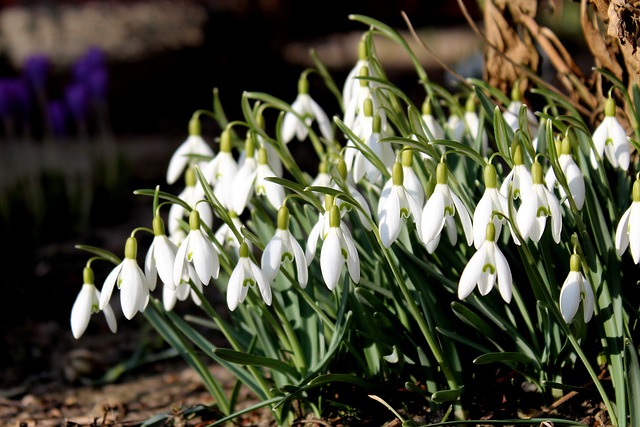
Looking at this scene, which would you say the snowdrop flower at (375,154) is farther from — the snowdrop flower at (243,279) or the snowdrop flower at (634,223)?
the snowdrop flower at (634,223)

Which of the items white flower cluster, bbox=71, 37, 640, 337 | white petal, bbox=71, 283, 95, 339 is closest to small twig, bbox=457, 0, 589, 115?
white flower cluster, bbox=71, 37, 640, 337

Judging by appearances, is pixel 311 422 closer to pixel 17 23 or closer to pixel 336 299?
pixel 336 299

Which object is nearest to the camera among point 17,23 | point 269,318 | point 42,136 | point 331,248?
point 331,248

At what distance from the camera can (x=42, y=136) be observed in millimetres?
6242

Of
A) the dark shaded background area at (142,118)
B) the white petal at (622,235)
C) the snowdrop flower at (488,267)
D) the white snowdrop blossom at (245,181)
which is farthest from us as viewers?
the dark shaded background area at (142,118)

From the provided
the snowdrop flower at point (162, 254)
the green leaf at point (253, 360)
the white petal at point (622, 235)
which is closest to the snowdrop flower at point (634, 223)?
the white petal at point (622, 235)

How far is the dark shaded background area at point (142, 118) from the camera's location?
146 inches

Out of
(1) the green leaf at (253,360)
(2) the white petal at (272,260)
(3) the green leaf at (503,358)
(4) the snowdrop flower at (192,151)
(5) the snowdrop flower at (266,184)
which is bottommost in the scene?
(3) the green leaf at (503,358)

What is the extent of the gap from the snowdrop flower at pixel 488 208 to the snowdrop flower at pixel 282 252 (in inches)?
14.2

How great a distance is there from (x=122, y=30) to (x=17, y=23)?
0.80 meters

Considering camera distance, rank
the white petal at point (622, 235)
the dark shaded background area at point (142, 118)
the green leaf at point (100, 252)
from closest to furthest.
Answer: the white petal at point (622, 235) → the green leaf at point (100, 252) → the dark shaded background area at point (142, 118)

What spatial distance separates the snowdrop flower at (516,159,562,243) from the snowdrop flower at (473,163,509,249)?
0.04m

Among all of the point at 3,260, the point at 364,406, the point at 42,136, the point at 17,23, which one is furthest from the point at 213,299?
the point at 17,23

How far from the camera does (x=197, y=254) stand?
1.79m
